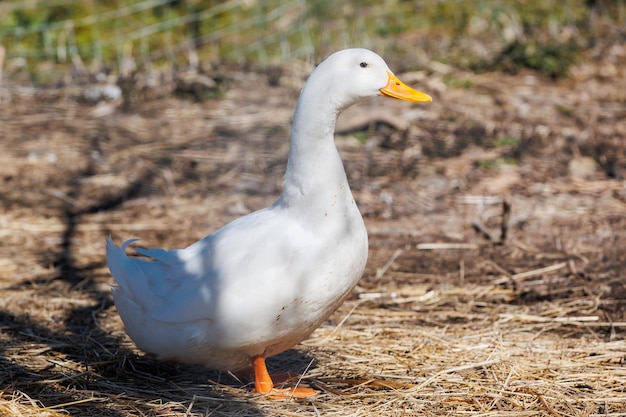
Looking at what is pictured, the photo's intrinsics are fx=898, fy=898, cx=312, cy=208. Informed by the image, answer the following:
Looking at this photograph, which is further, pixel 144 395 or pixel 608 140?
pixel 608 140

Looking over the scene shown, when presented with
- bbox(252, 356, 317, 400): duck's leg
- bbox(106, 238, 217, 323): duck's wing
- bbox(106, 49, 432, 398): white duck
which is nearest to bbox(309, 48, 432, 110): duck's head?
bbox(106, 49, 432, 398): white duck

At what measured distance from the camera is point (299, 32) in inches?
344

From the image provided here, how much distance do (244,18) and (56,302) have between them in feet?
18.3

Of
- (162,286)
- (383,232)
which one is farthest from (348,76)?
(383,232)

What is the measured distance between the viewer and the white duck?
3.14 metres

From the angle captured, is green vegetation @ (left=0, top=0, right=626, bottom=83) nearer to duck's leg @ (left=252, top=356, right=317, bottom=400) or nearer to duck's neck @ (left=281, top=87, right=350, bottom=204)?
duck's neck @ (left=281, top=87, right=350, bottom=204)

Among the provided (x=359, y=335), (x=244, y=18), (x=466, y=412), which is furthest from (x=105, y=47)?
(x=466, y=412)

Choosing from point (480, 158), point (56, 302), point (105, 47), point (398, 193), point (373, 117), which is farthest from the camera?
point (105, 47)

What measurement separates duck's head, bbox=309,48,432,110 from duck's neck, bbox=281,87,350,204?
0.11ft

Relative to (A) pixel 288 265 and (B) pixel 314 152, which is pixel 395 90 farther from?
(A) pixel 288 265

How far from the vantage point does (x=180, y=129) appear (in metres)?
6.99

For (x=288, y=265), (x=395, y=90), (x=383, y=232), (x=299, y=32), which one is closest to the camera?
(x=288, y=265)

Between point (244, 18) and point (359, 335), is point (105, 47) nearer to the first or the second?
point (244, 18)

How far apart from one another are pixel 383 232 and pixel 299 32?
3854mm
